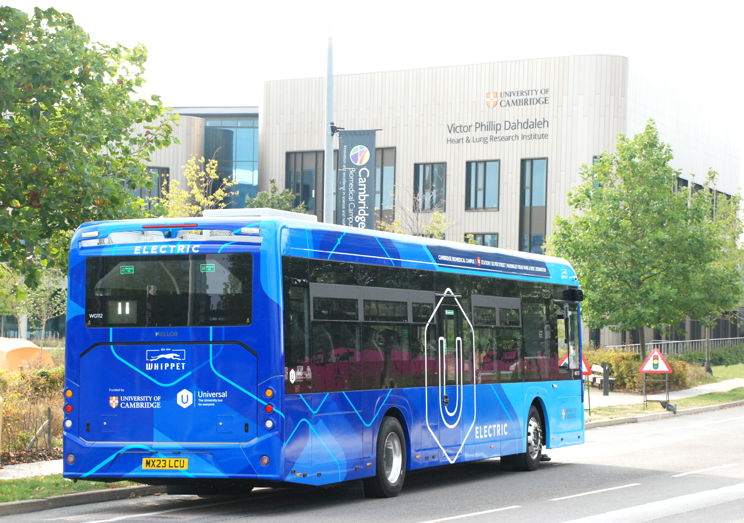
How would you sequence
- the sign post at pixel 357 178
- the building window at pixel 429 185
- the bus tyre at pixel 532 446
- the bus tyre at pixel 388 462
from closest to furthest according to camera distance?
the bus tyre at pixel 388 462, the bus tyre at pixel 532 446, the sign post at pixel 357 178, the building window at pixel 429 185

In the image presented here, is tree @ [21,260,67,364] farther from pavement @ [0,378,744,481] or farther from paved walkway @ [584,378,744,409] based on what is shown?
pavement @ [0,378,744,481]

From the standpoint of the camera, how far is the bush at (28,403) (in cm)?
1670

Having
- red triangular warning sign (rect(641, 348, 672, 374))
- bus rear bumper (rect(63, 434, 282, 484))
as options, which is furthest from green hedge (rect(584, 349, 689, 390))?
bus rear bumper (rect(63, 434, 282, 484))

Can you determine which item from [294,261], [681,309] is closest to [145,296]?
[294,261]

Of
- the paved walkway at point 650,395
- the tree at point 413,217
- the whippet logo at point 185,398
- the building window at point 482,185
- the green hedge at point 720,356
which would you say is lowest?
the paved walkway at point 650,395

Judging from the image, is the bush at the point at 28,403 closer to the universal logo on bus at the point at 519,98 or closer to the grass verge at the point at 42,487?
the grass verge at the point at 42,487

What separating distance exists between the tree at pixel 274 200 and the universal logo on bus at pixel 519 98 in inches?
464

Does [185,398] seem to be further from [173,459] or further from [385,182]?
[385,182]

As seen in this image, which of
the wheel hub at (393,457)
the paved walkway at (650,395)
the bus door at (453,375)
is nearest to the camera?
the wheel hub at (393,457)

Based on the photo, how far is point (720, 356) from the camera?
58.7 metres

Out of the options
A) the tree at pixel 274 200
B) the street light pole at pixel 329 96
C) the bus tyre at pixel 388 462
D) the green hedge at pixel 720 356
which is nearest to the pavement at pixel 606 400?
the bus tyre at pixel 388 462

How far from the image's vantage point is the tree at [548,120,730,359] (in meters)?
37.7

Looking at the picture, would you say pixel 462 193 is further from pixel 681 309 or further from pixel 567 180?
pixel 681 309

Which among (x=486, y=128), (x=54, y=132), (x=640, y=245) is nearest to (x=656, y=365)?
(x=640, y=245)
